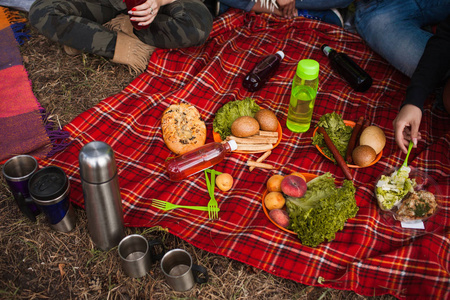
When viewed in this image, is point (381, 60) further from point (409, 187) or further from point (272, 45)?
point (409, 187)

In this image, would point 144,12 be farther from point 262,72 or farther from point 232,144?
point 232,144

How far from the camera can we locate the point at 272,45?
9.27ft

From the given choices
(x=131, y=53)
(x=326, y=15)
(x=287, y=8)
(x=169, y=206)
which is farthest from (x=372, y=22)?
(x=169, y=206)

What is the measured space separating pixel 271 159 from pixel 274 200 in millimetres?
393

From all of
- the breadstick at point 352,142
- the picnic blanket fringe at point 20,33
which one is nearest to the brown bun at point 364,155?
the breadstick at point 352,142

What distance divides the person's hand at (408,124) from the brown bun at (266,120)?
637 millimetres

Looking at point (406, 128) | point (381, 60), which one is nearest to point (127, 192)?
point (406, 128)

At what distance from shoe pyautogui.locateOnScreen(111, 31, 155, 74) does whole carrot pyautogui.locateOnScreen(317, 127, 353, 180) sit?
A: 130 centimetres

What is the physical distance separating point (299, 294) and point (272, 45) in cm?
188

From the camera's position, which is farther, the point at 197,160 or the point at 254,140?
the point at 254,140

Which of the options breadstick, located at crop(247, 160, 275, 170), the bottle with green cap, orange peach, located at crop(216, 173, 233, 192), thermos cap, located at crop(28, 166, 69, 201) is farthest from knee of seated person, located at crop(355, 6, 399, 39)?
thermos cap, located at crop(28, 166, 69, 201)

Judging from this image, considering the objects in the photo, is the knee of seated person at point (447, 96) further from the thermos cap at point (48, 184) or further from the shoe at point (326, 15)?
the thermos cap at point (48, 184)

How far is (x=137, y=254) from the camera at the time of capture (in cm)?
164

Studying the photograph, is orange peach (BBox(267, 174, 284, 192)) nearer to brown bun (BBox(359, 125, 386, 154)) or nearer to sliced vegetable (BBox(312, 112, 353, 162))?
sliced vegetable (BBox(312, 112, 353, 162))
